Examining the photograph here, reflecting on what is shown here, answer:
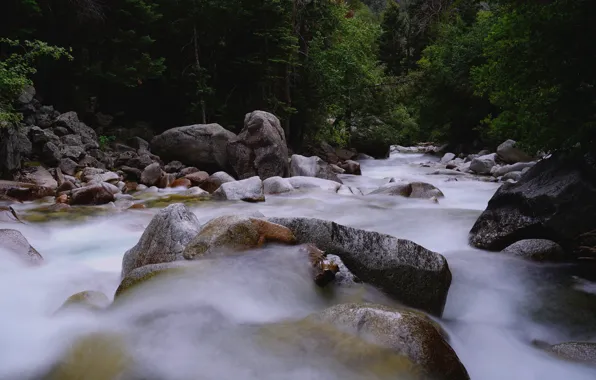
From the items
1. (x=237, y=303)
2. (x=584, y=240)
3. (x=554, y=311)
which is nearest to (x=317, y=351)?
(x=237, y=303)

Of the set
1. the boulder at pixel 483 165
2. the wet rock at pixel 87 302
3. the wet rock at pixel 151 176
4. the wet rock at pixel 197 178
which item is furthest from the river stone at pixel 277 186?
the boulder at pixel 483 165

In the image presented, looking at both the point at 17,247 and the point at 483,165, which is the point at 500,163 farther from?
the point at 17,247

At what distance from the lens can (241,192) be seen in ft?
31.0

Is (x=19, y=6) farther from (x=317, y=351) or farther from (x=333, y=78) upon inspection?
(x=317, y=351)

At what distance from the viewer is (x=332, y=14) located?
17.8 m

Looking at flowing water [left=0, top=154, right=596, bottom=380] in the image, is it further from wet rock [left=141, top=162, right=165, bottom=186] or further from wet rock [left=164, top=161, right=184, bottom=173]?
wet rock [left=164, top=161, right=184, bottom=173]

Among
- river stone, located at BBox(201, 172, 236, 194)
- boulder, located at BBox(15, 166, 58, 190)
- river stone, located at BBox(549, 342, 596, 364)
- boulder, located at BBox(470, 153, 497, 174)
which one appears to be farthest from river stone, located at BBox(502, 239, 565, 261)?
boulder, located at BBox(470, 153, 497, 174)

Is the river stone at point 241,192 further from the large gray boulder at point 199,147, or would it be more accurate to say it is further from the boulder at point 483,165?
the boulder at point 483,165

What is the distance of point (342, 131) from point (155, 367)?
17450mm

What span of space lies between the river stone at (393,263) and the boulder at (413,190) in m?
5.64

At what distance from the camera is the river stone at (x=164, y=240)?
14.4 feet

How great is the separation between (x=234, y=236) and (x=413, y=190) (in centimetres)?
633

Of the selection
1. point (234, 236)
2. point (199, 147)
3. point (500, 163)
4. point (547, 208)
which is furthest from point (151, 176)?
point (500, 163)

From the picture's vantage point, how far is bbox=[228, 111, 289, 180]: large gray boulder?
12.5 metres
